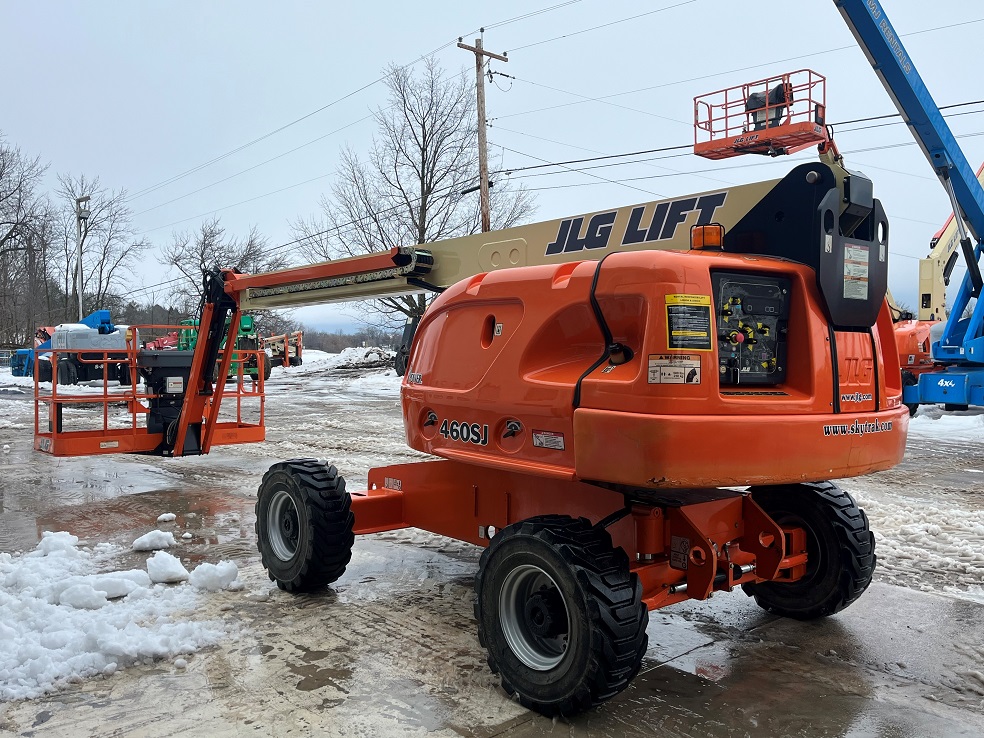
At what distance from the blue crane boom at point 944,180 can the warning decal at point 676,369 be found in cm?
1177

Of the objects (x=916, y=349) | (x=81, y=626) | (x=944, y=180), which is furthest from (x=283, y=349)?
(x=81, y=626)

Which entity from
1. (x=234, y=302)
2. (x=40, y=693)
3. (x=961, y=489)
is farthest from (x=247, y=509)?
(x=961, y=489)

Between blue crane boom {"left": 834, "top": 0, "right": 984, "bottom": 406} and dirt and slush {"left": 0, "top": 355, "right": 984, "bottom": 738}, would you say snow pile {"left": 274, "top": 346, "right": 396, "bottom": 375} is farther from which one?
dirt and slush {"left": 0, "top": 355, "right": 984, "bottom": 738}

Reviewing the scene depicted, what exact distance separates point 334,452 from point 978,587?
899 cm

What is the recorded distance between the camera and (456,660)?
4.43 metres

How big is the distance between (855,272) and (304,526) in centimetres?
363

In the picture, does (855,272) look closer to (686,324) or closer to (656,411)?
(686,324)

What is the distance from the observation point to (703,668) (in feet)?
14.2

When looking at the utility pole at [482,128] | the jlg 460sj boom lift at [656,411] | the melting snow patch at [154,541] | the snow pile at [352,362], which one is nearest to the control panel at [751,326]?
the jlg 460sj boom lift at [656,411]

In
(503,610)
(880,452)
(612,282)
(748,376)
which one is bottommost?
(503,610)

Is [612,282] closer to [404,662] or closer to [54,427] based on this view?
[404,662]

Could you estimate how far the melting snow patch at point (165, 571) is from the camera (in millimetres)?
5664

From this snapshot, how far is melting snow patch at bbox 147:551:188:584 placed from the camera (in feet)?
18.6

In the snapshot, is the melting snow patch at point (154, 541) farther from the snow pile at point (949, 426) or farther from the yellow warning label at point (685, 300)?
the snow pile at point (949, 426)
